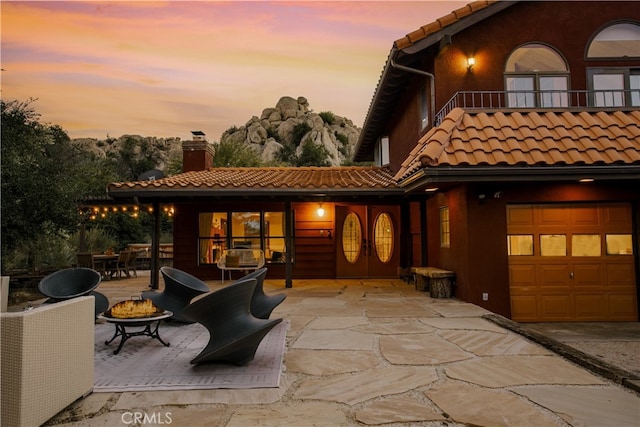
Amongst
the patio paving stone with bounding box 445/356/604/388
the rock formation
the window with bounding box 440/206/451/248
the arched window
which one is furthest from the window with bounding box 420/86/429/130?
the rock formation

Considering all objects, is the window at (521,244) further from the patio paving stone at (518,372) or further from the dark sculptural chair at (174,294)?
the dark sculptural chair at (174,294)

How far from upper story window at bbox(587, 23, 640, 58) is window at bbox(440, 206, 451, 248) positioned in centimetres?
395

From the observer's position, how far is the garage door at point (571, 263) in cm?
686

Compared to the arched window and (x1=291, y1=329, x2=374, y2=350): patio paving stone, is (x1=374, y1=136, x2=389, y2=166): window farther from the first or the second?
(x1=291, y1=329, x2=374, y2=350): patio paving stone

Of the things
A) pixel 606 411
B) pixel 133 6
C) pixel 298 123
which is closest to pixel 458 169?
pixel 606 411

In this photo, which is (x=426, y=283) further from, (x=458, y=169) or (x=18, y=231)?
(x=18, y=231)

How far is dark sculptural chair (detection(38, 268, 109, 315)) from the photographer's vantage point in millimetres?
5105

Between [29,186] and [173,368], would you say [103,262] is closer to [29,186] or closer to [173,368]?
[29,186]

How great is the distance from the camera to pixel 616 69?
7605mm

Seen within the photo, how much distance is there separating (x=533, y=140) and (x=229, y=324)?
546cm

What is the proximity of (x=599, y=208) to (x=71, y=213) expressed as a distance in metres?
10.5

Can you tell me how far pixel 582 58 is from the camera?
24.9 ft

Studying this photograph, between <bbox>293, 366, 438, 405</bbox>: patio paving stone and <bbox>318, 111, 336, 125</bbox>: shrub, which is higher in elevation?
<bbox>318, 111, 336, 125</bbox>: shrub

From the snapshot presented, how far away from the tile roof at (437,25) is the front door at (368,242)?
4.76 m
